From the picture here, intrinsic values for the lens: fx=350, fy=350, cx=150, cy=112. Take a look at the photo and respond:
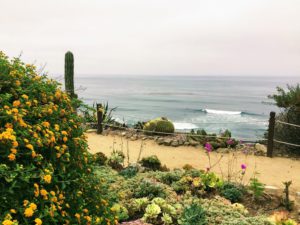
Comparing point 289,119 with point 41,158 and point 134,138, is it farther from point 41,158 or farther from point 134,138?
point 41,158

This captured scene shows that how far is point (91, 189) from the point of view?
10.2 ft

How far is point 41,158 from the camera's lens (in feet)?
7.87

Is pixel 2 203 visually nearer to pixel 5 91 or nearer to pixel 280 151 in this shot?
pixel 5 91

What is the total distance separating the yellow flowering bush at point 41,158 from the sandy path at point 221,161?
5.40 m

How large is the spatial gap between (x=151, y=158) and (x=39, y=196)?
227 inches

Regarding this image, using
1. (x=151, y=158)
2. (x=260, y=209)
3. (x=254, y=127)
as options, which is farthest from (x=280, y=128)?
(x=254, y=127)

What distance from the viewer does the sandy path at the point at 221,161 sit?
8.48m

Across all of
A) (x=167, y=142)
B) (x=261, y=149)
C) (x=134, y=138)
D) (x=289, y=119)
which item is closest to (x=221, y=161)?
(x=261, y=149)

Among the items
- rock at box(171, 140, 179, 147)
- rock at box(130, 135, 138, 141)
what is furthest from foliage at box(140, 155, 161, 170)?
rock at box(130, 135, 138, 141)

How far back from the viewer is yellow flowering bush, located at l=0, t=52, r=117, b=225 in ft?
7.20

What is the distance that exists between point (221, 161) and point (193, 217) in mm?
5392

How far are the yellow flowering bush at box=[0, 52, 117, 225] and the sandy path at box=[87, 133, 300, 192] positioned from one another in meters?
5.40

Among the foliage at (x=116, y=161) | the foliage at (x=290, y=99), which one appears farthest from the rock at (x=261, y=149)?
the foliage at (x=116, y=161)

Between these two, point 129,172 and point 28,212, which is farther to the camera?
point 129,172
